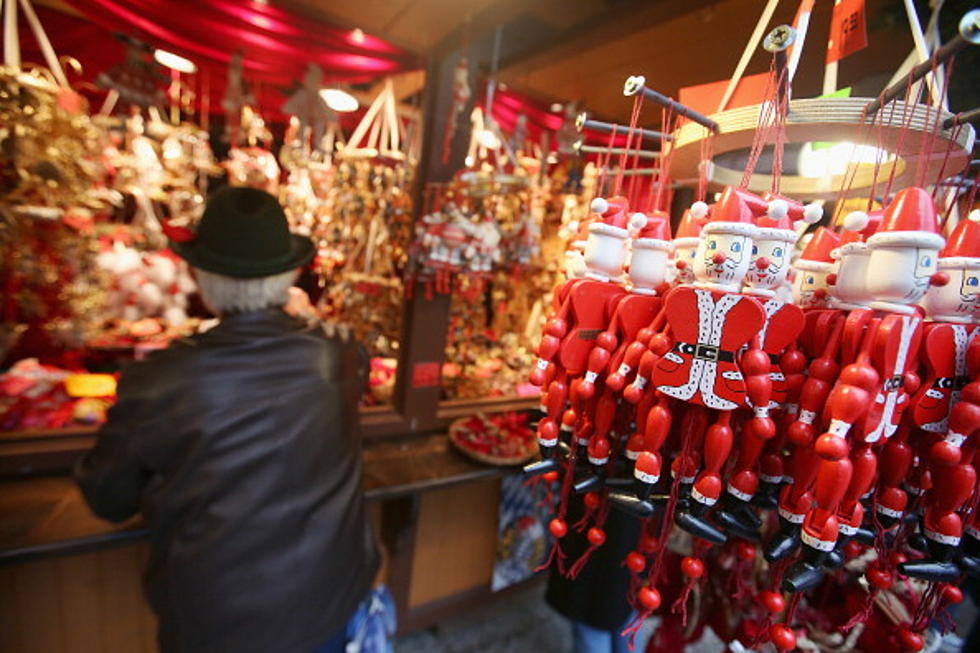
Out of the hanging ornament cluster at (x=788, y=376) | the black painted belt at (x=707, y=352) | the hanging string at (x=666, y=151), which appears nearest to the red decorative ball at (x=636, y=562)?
the hanging ornament cluster at (x=788, y=376)

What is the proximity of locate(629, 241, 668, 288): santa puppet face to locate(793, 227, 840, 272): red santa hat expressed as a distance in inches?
8.8

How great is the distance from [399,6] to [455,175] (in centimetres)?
62

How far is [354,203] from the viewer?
218 centimetres

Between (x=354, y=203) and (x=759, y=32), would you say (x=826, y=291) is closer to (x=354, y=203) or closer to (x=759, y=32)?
(x=759, y=32)

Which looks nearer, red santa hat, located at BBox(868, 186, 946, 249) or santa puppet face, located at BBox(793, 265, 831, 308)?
red santa hat, located at BBox(868, 186, 946, 249)

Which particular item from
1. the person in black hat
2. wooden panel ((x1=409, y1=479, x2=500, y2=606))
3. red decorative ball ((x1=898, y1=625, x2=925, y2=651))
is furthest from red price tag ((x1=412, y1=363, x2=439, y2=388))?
red decorative ball ((x1=898, y1=625, x2=925, y2=651))

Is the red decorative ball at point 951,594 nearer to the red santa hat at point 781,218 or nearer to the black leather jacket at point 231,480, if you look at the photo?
the red santa hat at point 781,218

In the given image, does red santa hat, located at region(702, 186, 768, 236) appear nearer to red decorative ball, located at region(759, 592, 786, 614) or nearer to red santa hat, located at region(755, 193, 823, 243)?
red santa hat, located at region(755, 193, 823, 243)

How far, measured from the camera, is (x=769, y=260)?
0.62m

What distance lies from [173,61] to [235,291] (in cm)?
153

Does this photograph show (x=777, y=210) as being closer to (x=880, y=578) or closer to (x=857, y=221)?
(x=857, y=221)

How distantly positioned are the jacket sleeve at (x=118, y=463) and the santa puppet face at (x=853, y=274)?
51.6 inches

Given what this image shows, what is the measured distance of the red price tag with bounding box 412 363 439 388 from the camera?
6.56 feet

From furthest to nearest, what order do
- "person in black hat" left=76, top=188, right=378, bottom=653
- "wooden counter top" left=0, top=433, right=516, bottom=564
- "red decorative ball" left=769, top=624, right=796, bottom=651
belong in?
1. "wooden counter top" left=0, top=433, right=516, bottom=564
2. "person in black hat" left=76, top=188, right=378, bottom=653
3. "red decorative ball" left=769, top=624, right=796, bottom=651
